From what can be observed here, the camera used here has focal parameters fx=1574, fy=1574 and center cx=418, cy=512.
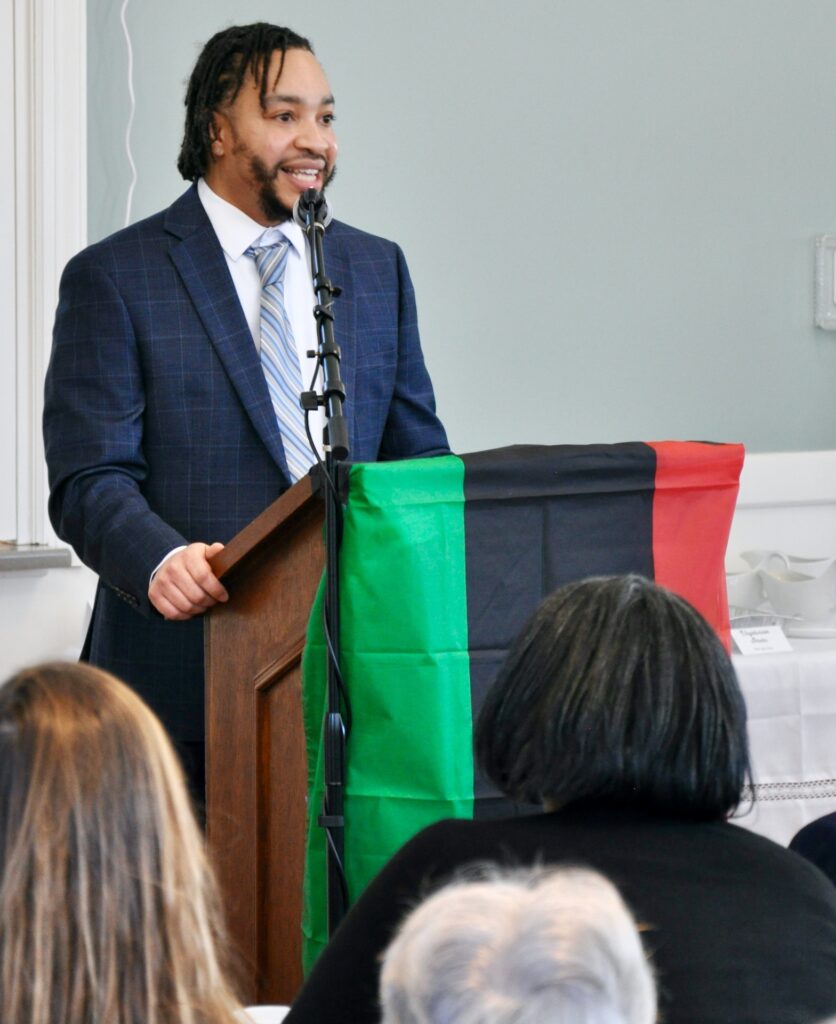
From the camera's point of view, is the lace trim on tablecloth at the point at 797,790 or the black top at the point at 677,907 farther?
the lace trim on tablecloth at the point at 797,790

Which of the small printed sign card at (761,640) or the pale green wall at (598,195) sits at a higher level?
Answer: the pale green wall at (598,195)

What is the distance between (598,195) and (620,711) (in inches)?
115

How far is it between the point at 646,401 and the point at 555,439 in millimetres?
297

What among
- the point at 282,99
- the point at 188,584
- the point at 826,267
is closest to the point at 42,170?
the point at 282,99

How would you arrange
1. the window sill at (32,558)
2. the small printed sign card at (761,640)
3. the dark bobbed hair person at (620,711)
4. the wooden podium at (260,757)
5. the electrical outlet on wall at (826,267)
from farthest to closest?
the electrical outlet on wall at (826,267)
the window sill at (32,558)
the small printed sign card at (761,640)
the wooden podium at (260,757)
the dark bobbed hair person at (620,711)

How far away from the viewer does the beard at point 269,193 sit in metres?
2.40

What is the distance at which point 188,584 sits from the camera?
77.9 inches

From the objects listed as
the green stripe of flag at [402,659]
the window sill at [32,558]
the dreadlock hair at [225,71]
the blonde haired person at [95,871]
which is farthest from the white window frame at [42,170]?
the blonde haired person at [95,871]

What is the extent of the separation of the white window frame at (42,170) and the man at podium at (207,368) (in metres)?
0.88

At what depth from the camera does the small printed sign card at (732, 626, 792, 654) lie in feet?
9.55

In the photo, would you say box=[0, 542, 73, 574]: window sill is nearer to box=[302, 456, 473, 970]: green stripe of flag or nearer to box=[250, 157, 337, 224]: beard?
box=[250, 157, 337, 224]: beard

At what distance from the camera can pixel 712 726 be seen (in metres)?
1.35

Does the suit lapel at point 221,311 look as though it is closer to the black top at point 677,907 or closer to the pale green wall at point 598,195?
the black top at point 677,907

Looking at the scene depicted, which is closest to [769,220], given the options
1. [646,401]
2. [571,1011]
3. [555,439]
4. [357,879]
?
[646,401]
